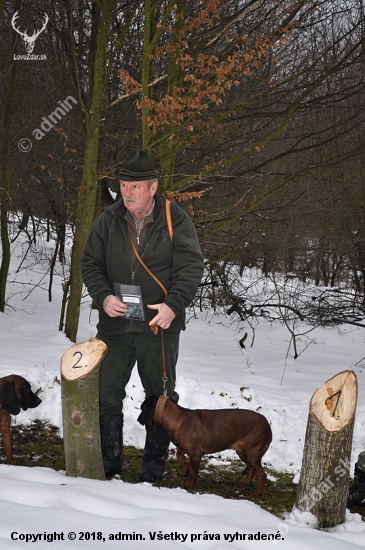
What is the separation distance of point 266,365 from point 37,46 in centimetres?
697

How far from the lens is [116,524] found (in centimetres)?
277

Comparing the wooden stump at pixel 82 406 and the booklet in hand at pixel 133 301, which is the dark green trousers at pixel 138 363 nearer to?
the booklet in hand at pixel 133 301

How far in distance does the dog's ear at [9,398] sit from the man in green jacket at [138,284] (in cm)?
68

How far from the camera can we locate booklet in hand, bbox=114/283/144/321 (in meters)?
3.88

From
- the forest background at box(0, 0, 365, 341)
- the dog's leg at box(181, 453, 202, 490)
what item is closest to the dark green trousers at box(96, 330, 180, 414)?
the dog's leg at box(181, 453, 202, 490)

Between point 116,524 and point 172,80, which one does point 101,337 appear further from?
point 172,80

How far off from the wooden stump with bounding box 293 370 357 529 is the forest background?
3.96m

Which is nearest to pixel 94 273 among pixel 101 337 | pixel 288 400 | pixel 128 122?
pixel 101 337

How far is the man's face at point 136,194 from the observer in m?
3.83

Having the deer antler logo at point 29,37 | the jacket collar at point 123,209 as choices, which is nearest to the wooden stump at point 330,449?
the jacket collar at point 123,209

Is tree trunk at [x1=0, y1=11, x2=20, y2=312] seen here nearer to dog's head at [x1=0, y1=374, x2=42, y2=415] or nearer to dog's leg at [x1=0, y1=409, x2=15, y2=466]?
dog's head at [x1=0, y1=374, x2=42, y2=415]

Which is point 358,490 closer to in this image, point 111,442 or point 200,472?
point 200,472

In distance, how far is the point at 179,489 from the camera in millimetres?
3611

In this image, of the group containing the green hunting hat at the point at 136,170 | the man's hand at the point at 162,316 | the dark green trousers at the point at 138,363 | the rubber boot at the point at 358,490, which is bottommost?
the rubber boot at the point at 358,490
